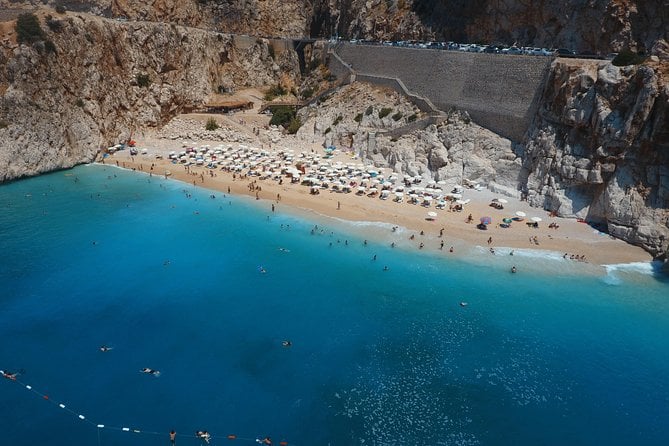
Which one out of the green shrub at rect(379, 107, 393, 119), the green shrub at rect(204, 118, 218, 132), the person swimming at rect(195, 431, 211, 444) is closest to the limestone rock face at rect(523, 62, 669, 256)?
the green shrub at rect(379, 107, 393, 119)

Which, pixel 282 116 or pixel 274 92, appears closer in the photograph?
pixel 282 116

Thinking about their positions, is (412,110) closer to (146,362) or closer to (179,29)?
(179,29)

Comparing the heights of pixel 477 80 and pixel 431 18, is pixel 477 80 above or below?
below

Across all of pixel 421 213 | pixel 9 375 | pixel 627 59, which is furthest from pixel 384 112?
pixel 9 375

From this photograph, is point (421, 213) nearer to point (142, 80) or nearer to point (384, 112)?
point (384, 112)

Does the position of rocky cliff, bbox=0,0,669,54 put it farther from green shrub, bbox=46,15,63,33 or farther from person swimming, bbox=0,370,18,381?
person swimming, bbox=0,370,18,381

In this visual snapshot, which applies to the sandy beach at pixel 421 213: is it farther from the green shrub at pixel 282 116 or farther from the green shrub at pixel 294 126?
the green shrub at pixel 282 116
